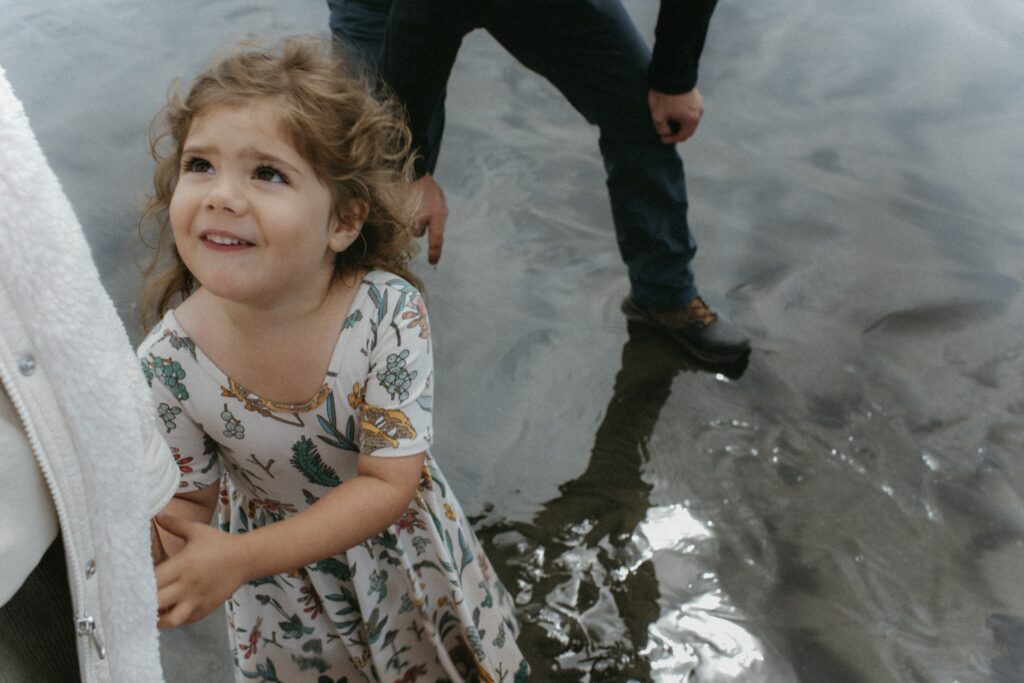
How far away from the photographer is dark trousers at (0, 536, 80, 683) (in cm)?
66

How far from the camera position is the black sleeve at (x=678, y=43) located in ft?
5.76

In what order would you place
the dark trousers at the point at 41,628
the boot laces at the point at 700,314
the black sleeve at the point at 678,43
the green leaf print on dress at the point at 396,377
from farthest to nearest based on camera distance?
the boot laces at the point at 700,314 < the black sleeve at the point at 678,43 < the green leaf print on dress at the point at 396,377 < the dark trousers at the point at 41,628

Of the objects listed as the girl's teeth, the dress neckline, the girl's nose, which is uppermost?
the girl's nose

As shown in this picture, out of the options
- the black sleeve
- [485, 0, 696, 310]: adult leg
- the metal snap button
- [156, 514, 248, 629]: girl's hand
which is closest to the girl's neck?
[156, 514, 248, 629]: girl's hand

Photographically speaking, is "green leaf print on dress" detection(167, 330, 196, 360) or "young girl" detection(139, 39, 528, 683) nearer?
"young girl" detection(139, 39, 528, 683)

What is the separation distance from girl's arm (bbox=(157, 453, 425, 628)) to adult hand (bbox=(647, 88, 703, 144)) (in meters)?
0.98

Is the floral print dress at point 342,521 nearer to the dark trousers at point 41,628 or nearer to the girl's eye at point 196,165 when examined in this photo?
the girl's eye at point 196,165

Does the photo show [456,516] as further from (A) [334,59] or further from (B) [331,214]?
(A) [334,59]

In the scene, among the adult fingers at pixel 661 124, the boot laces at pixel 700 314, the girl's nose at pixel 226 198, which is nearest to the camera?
the girl's nose at pixel 226 198

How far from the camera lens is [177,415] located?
43.8 inches

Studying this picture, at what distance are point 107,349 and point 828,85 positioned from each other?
2.78m

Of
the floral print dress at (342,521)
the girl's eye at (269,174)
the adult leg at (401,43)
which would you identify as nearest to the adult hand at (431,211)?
the adult leg at (401,43)

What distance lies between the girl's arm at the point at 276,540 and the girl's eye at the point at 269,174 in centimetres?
29

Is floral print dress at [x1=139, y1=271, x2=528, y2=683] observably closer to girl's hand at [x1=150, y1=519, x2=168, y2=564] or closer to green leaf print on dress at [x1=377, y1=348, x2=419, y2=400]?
green leaf print on dress at [x1=377, y1=348, x2=419, y2=400]
